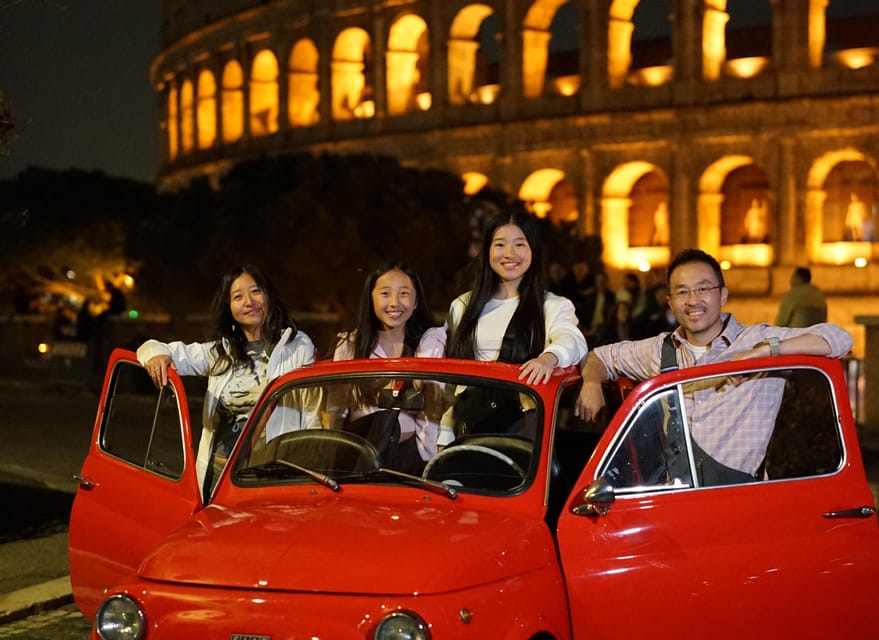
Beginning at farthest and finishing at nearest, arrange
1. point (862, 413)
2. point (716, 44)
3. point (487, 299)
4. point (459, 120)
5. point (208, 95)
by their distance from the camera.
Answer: point (208, 95) < point (459, 120) < point (716, 44) < point (862, 413) < point (487, 299)

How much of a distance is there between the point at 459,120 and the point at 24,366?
16.6m

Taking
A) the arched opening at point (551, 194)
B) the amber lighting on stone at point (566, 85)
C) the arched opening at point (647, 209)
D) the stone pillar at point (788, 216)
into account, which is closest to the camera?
the stone pillar at point (788, 216)

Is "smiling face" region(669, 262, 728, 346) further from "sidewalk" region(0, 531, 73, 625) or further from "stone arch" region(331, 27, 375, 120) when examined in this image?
"stone arch" region(331, 27, 375, 120)

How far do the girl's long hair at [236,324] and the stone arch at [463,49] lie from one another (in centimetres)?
3834

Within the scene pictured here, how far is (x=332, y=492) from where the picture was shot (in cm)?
491

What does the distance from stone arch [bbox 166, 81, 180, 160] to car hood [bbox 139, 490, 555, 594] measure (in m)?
56.1

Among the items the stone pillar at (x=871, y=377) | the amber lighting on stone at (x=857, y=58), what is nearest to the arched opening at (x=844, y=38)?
the amber lighting on stone at (x=857, y=58)

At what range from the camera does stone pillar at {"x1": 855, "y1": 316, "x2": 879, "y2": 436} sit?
18234 mm

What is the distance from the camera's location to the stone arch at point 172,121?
5959 centimetres

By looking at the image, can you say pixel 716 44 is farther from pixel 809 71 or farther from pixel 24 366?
pixel 24 366

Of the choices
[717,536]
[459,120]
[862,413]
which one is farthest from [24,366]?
[717,536]

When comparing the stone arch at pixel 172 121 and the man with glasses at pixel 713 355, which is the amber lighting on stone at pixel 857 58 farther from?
the man with glasses at pixel 713 355

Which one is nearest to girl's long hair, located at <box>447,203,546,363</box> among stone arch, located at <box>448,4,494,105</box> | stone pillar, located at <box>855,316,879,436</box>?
stone pillar, located at <box>855,316,879,436</box>

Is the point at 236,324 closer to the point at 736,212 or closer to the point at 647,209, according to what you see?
the point at 736,212
